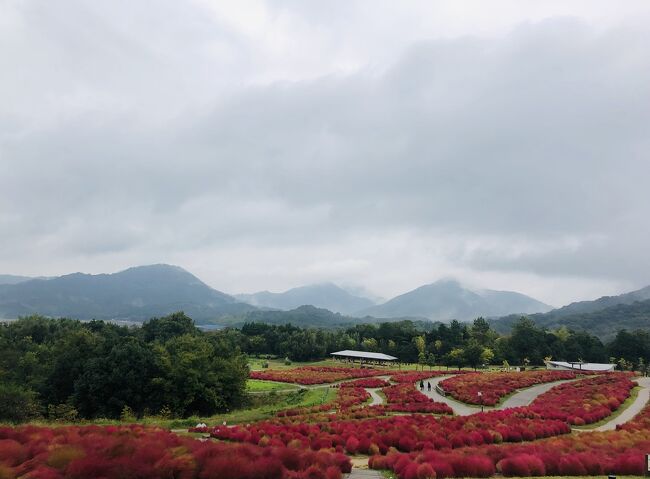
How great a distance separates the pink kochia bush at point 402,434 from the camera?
19.9 metres

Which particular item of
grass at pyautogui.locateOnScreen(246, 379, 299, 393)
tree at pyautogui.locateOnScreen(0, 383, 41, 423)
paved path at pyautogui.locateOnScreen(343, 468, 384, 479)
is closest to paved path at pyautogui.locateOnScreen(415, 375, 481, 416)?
grass at pyautogui.locateOnScreen(246, 379, 299, 393)

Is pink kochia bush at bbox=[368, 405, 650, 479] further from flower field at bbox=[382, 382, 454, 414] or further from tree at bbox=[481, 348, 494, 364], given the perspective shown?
tree at bbox=[481, 348, 494, 364]

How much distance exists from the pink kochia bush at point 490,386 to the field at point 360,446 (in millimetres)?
601

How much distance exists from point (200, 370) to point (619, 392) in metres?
43.7

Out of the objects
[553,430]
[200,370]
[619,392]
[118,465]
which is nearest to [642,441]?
[553,430]

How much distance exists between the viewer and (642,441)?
2081 cm

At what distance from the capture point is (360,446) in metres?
20.0

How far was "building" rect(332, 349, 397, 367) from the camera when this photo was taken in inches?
4085

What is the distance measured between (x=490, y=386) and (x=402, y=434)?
1355 inches

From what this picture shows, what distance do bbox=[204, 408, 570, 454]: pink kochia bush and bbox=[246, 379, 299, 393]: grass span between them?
1392 inches

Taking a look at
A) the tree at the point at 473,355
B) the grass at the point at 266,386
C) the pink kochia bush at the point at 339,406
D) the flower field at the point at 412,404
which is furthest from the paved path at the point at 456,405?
the tree at the point at 473,355

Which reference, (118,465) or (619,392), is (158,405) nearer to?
(118,465)

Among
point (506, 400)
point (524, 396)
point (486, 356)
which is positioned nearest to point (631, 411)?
point (506, 400)

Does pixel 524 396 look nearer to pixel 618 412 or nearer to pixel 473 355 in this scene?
pixel 618 412
